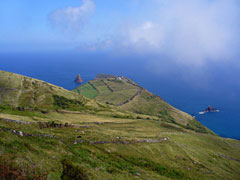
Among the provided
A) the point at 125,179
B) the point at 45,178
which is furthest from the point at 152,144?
the point at 45,178

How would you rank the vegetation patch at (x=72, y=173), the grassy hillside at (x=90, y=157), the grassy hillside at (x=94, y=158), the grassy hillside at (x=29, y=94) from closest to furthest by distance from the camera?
the vegetation patch at (x=72, y=173) < the grassy hillside at (x=90, y=157) < the grassy hillside at (x=94, y=158) < the grassy hillside at (x=29, y=94)

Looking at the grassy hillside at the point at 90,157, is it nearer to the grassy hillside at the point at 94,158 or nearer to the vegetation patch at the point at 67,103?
the grassy hillside at the point at 94,158

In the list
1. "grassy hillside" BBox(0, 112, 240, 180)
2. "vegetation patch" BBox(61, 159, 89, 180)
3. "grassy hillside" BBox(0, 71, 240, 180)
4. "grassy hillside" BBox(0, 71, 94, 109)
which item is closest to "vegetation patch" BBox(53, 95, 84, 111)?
"grassy hillside" BBox(0, 71, 94, 109)

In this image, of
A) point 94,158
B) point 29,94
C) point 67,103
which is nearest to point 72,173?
point 94,158

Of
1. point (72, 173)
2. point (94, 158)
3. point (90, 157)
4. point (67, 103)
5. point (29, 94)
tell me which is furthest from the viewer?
point (67, 103)

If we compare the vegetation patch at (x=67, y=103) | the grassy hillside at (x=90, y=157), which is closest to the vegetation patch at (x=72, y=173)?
the grassy hillside at (x=90, y=157)

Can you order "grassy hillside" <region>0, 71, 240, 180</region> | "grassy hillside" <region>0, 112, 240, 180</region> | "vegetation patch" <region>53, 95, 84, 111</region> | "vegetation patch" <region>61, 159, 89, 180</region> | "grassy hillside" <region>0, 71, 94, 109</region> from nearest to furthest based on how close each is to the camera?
"vegetation patch" <region>61, 159, 89, 180</region>, "grassy hillside" <region>0, 71, 240, 180</region>, "grassy hillside" <region>0, 112, 240, 180</region>, "grassy hillside" <region>0, 71, 94, 109</region>, "vegetation patch" <region>53, 95, 84, 111</region>

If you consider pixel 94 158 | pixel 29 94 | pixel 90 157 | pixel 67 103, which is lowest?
pixel 94 158

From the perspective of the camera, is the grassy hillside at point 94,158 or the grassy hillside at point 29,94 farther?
the grassy hillside at point 29,94

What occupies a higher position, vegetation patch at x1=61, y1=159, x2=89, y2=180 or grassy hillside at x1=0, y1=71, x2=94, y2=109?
grassy hillside at x1=0, y1=71, x2=94, y2=109

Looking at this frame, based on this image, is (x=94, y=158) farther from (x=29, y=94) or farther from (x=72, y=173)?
(x=29, y=94)

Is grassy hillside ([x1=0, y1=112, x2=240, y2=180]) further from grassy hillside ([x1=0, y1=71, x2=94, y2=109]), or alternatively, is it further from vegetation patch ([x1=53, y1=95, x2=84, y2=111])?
grassy hillside ([x1=0, y1=71, x2=94, y2=109])

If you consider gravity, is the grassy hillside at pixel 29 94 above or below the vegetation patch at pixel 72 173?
above

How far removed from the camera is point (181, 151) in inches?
1997
